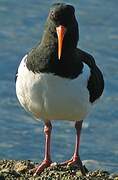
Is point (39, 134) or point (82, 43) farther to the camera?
point (82, 43)

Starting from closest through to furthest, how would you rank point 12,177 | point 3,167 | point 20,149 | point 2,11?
point 12,177, point 3,167, point 20,149, point 2,11

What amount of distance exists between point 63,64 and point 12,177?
122cm

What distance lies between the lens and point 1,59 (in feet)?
52.4

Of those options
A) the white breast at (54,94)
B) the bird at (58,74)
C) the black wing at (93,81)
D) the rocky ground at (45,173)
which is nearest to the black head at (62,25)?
the bird at (58,74)

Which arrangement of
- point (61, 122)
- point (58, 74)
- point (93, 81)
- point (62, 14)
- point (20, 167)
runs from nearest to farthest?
point (62, 14) < point (58, 74) < point (93, 81) < point (20, 167) < point (61, 122)

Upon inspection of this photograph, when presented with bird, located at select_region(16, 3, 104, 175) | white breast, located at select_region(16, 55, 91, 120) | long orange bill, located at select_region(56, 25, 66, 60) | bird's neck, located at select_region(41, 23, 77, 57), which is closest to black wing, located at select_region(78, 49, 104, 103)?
bird, located at select_region(16, 3, 104, 175)

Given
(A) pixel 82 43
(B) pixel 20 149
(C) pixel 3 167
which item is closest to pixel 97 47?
(A) pixel 82 43

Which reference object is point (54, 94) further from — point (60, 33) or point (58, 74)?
point (60, 33)

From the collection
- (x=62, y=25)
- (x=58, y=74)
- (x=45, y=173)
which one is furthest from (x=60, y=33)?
(x=45, y=173)

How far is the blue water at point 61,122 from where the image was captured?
14.3 meters

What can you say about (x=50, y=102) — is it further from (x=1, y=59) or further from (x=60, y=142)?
(x=1, y=59)

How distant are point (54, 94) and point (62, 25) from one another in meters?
0.69

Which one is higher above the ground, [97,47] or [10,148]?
[97,47]

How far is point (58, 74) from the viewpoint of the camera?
1074cm
